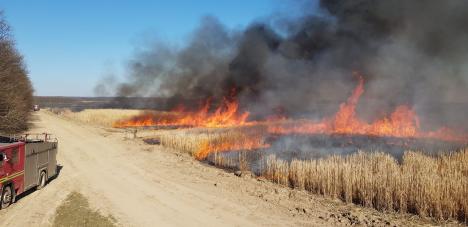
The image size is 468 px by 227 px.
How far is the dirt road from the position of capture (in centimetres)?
1246

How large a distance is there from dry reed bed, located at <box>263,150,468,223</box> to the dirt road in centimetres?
80

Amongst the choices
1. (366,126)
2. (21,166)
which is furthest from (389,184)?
(366,126)

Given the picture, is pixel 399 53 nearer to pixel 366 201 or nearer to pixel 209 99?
pixel 209 99

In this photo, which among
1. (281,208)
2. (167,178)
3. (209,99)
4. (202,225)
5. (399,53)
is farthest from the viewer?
(209,99)

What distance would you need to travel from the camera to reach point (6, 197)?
1348cm

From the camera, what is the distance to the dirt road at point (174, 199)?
40.9 feet

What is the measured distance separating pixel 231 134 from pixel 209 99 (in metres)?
19.7

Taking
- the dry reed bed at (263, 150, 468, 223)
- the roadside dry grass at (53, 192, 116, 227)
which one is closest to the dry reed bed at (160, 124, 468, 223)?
the dry reed bed at (263, 150, 468, 223)

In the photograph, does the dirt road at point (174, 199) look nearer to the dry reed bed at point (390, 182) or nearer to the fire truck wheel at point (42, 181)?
the fire truck wheel at point (42, 181)

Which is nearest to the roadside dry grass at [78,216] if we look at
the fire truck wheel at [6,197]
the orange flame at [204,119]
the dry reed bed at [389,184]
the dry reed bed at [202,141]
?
the fire truck wheel at [6,197]

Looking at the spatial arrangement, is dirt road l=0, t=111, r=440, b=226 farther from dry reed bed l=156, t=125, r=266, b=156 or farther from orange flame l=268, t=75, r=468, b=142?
orange flame l=268, t=75, r=468, b=142

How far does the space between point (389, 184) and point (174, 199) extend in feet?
25.8

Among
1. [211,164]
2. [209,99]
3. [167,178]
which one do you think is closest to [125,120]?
[209,99]

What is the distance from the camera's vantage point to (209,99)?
2009 inches
